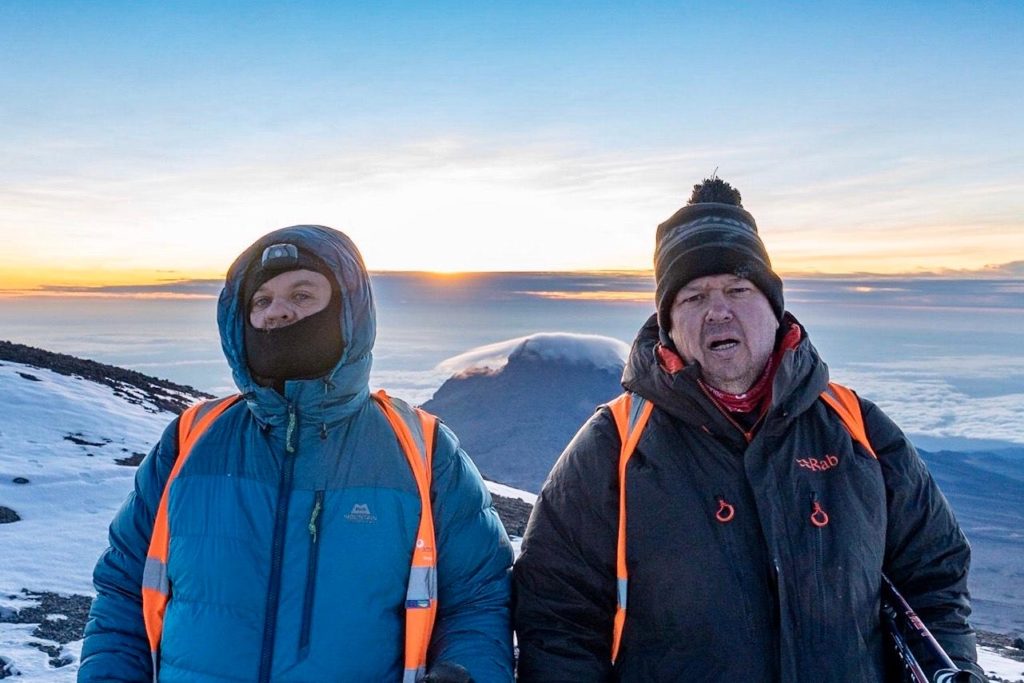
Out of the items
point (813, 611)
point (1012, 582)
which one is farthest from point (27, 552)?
point (1012, 582)

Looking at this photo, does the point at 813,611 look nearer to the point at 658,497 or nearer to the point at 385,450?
the point at 658,497

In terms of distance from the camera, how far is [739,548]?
9.17 feet

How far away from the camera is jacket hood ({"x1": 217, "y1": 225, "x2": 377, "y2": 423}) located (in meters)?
2.99

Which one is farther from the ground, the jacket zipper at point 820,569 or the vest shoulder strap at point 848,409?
the vest shoulder strap at point 848,409

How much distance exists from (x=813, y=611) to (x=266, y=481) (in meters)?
2.11

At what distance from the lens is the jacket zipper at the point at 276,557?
266cm

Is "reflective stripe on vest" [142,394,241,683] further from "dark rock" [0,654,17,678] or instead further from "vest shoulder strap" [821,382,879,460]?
"dark rock" [0,654,17,678]

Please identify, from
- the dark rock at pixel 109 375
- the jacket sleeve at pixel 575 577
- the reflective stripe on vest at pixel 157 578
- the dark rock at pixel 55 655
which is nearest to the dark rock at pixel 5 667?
the dark rock at pixel 55 655

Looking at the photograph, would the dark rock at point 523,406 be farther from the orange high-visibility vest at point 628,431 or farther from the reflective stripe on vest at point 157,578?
the reflective stripe on vest at point 157,578

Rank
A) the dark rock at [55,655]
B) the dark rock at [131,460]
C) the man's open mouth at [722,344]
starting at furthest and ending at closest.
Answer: the dark rock at [131,460] < the dark rock at [55,655] < the man's open mouth at [722,344]

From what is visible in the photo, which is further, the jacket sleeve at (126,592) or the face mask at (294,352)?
the face mask at (294,352)

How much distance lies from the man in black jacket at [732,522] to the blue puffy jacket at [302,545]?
0.30m

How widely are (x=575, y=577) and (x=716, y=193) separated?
6.17ft

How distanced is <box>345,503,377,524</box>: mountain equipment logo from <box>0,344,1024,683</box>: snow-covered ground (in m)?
4.91
